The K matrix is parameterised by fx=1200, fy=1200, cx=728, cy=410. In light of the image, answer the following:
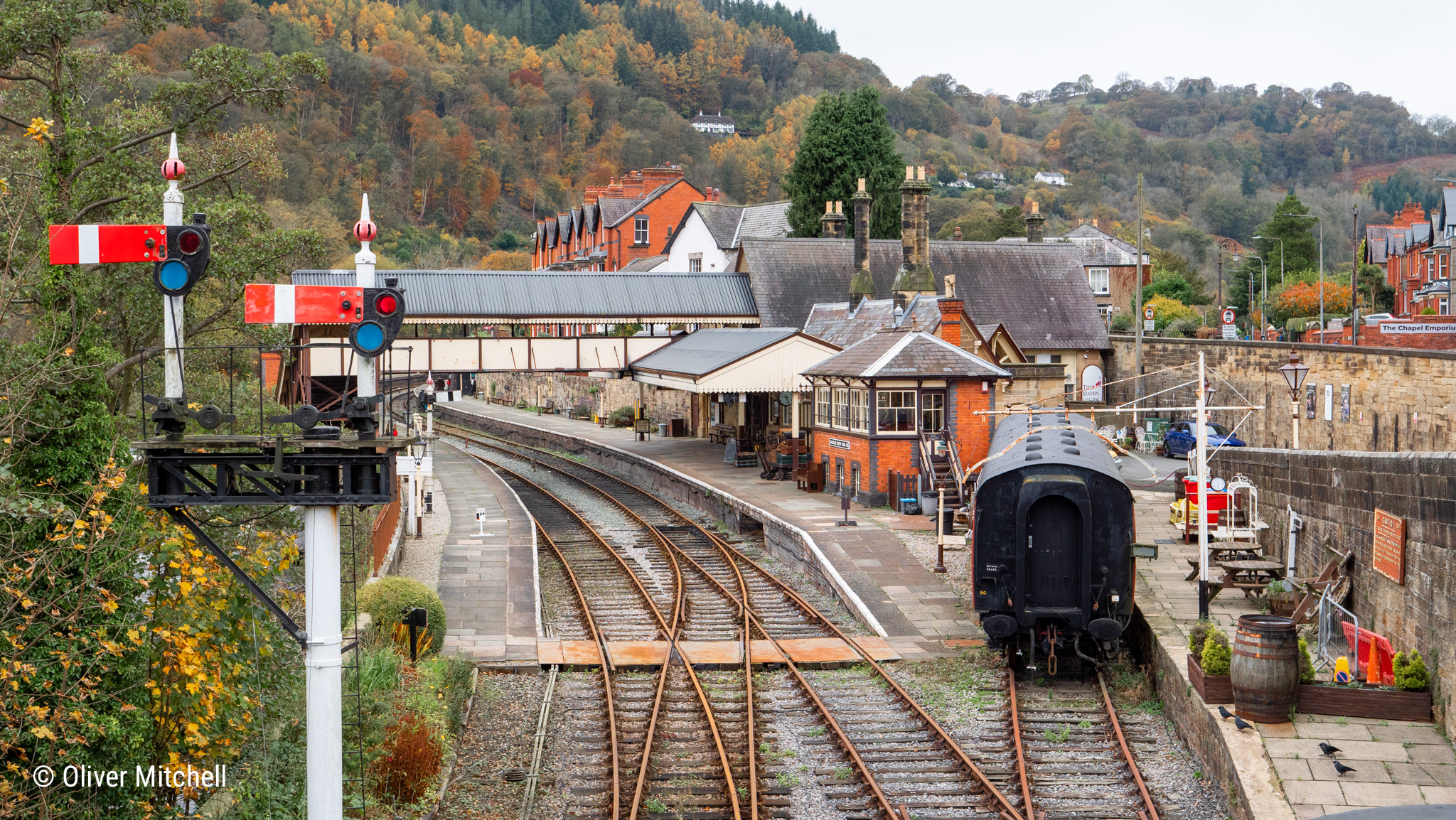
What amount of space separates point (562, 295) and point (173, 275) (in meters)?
28.7

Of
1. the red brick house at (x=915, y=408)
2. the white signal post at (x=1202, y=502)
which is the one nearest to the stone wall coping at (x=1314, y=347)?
the red brick house at (x=915, y=408)

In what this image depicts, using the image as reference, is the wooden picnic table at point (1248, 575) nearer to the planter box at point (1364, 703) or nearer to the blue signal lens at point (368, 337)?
the planter box at point (1364, 703)

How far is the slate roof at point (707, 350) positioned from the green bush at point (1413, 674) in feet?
64.8

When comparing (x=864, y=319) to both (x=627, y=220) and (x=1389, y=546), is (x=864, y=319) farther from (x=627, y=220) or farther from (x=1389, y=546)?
(x=627, y=220)

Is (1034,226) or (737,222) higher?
(737,222)

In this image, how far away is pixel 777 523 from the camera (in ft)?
75.5

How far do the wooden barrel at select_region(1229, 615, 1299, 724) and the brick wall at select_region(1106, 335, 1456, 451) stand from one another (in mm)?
13672

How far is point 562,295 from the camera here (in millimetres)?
35031

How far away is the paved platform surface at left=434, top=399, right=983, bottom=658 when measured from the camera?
15812 millimetres

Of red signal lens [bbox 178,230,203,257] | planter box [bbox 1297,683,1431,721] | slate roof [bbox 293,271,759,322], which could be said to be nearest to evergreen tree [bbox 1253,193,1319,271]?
slate roof [bbox 293,271,759,322]

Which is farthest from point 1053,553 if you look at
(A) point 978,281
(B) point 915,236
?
(A) point 978,281

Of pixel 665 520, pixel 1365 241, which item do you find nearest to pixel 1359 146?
pixel 1365 241

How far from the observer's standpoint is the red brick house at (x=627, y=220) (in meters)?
60.0

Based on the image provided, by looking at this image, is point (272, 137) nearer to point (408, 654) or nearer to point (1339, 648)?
point (408, 654)
